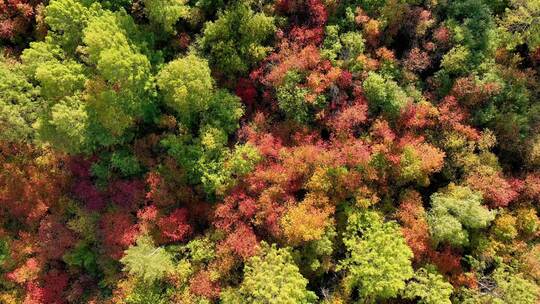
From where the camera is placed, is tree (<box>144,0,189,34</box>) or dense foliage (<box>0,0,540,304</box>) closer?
dense foliage (<box>0,0,540,304</box>)

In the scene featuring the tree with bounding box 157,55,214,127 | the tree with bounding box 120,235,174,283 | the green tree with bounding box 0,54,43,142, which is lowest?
the tree with bounding box 120,235,174,283

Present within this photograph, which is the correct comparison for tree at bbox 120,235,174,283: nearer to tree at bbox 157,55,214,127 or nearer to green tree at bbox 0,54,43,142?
tree at bbox 157,55,214,127

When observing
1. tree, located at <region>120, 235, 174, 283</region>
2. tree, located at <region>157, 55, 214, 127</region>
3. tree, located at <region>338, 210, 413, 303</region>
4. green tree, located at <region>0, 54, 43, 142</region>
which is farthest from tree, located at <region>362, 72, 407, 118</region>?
green tree, located at <region>0, 54, 43, 142</region>

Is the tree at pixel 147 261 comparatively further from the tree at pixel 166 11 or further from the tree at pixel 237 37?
the tree at pixel 166 11

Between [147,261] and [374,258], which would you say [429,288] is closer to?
[374,258]

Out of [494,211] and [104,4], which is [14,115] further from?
[494,211]

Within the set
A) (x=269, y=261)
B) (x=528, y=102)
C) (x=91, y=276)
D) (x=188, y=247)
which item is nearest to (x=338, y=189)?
(x=269, y=261)

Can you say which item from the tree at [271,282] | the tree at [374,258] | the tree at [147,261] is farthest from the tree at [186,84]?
the tree at [374,258]
